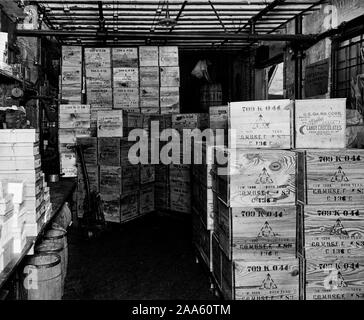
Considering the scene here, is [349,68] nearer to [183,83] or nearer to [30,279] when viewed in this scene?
[30,279]

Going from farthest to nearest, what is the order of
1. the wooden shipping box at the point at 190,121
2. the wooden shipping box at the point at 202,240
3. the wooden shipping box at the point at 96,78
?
the wooden shipping box at the point at 96,78 → the wooden shipping box at the point at 190,121 → the wooden shipping box at the point at 202,240

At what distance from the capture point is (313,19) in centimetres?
735

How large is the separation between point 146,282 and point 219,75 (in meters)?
7.77

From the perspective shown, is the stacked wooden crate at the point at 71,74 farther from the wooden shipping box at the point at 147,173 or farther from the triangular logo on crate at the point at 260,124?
the triangular logo on crate at the point at 260,124

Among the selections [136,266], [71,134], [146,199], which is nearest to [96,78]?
[71,134]

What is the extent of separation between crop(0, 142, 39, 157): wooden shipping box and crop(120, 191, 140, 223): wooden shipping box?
391 cm

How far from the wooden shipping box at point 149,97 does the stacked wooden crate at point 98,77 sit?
0.66m

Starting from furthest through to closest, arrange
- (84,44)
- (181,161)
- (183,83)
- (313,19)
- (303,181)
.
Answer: (183,83)
(84,44)
(181,161)
(313,19)
(303,181)

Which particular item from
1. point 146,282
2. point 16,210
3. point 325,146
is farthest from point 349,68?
point 16,210

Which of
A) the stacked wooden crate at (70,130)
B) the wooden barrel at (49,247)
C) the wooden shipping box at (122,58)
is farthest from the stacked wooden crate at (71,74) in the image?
the wooden barrel at (49,247)

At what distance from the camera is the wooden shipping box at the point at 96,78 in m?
8.52

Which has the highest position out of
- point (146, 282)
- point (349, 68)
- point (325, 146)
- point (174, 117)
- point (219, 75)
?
point (219, 75)

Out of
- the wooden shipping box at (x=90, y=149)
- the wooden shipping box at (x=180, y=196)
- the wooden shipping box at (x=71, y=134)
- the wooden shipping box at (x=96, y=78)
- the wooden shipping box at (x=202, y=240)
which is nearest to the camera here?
the wooden shipping box at (x=202, y=240)

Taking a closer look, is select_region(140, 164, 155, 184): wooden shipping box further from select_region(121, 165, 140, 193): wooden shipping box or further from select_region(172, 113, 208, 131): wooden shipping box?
select_region(172, 113, 208, 131): wooden shipping box
